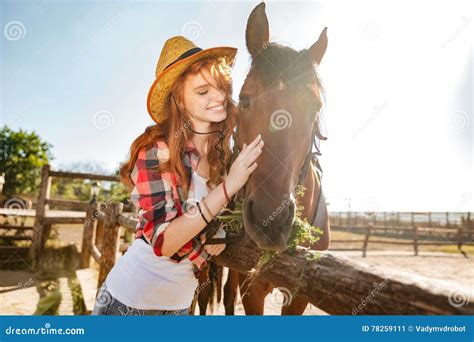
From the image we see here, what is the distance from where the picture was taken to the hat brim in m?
1.69

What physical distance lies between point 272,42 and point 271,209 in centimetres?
127

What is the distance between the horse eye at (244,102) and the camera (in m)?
1.88

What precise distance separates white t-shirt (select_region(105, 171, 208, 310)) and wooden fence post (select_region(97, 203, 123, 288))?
2.60 metres

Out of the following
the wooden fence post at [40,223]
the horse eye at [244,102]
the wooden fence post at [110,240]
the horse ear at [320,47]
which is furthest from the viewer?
the wooden fence post at [40,223]

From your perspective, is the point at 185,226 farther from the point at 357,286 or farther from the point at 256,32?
the point at 256,32

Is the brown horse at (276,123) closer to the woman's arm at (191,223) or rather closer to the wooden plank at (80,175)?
the woman's arm at (191,223)

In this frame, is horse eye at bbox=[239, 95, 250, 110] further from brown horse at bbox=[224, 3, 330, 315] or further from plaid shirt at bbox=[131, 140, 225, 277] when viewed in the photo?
plaid shirt at bbox=[131, 140, 225, 277]

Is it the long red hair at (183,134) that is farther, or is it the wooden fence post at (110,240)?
the wooden fence post at (110,240)

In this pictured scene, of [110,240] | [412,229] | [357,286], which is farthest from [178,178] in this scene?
[412,229]

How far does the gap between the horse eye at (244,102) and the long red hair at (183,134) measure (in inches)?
1.7

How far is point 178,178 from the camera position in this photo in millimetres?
1516

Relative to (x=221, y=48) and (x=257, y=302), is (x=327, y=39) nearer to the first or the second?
(x=221, y=48)

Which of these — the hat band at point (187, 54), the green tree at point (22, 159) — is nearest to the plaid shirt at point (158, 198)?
the hat band at point (187, 54)

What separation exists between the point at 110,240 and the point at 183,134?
292 cm
